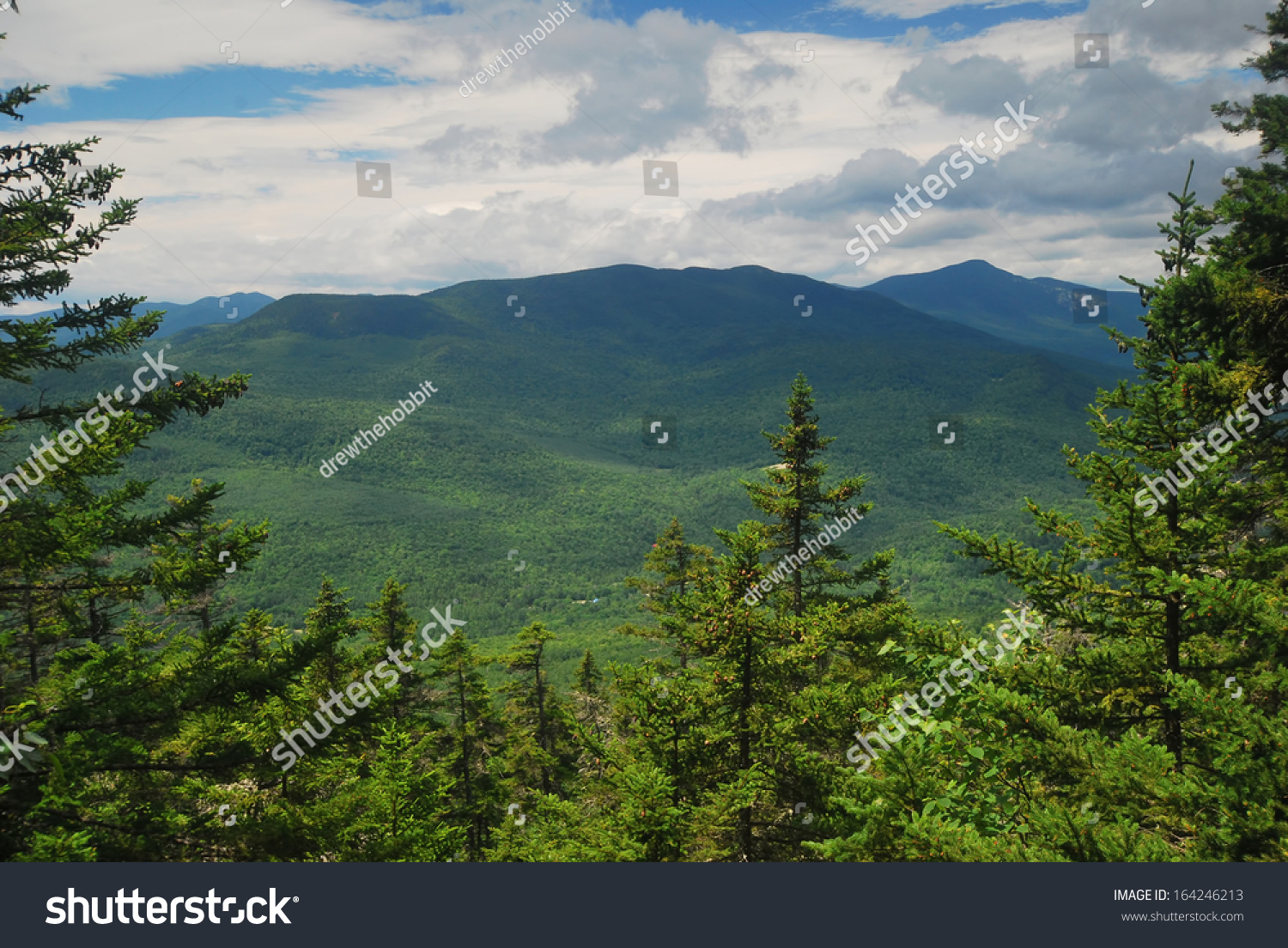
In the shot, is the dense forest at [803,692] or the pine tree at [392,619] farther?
the pine tree at [392,619]

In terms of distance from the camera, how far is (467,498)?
199 metres

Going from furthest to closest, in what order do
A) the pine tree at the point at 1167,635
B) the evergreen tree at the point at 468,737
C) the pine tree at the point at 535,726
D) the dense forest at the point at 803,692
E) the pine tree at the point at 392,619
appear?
the pine tree at the point at 535,726
the evergreen tree at the point at 468,737
the pine tree at the point at 392,619
the dense forest at the point at 803,692
the pine tree at the point at 1167,635

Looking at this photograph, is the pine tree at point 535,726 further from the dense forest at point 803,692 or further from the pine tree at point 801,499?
the dense forest at point 803,692

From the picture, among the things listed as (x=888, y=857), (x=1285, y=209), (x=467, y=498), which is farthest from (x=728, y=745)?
(x=467, y=498)

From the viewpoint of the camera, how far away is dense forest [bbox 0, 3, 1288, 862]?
6273 mm

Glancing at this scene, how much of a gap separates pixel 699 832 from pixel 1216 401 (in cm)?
926

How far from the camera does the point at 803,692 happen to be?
1086 cm

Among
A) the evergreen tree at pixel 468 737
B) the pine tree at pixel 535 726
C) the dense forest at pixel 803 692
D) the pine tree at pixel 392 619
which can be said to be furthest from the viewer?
the pine tree at pixel 535 726

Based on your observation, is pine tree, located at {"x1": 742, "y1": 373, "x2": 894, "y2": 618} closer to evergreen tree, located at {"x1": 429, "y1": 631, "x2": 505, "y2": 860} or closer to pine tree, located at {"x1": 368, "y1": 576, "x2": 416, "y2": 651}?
evergreen tree, located at {"x1": 429, "y1": 631, "x2": 505, "y2": 860}

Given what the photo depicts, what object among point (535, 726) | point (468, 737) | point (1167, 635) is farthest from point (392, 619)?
point (1167, 635)

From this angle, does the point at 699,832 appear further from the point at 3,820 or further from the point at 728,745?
the point at 3,820

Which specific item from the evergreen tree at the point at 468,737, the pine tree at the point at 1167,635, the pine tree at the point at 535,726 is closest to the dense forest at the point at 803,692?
the pine tree at the point at 1167,635

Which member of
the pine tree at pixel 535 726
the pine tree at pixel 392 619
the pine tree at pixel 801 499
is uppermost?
the pine tree at pixel 801 499

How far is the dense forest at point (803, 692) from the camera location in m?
6.27
